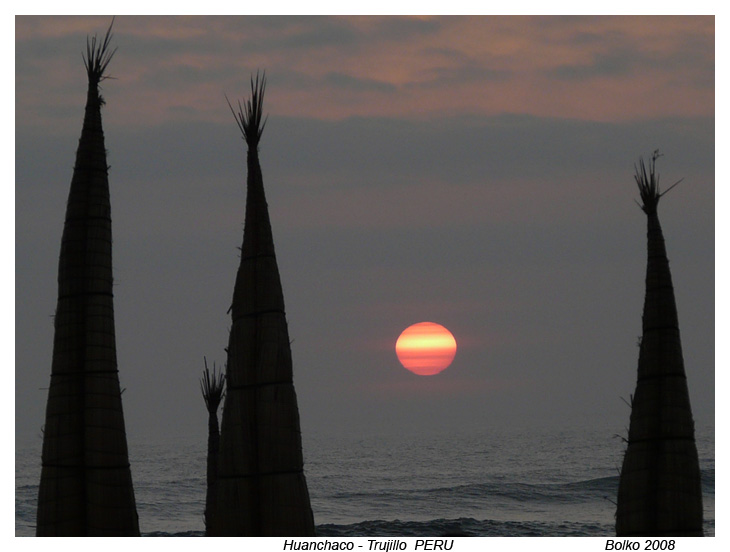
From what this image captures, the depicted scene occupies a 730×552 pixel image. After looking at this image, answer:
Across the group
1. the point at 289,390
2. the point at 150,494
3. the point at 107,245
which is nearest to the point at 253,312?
the point at 289,390

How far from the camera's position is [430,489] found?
297 feet

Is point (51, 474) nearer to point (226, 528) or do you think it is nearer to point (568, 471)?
point (226, 528)

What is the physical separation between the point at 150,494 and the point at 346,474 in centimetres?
2411

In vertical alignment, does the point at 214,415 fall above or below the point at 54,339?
below

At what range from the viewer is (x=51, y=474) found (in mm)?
17375

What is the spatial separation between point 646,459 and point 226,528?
6.51 meters

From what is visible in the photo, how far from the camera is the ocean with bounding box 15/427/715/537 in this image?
65.2 m

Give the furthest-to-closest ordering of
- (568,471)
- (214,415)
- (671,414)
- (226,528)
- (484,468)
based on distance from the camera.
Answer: (484,468) → (568,471) → (214,415) → (226,528) → (671,414)

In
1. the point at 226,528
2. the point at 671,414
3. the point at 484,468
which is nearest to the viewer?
the point at 671,414

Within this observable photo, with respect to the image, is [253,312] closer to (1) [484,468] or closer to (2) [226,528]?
(2) [226,528]

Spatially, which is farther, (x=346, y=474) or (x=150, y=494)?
(x=346, y=474)

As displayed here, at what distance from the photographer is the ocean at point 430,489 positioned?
6519cm

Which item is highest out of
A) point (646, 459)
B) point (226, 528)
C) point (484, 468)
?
point (646, 459)
